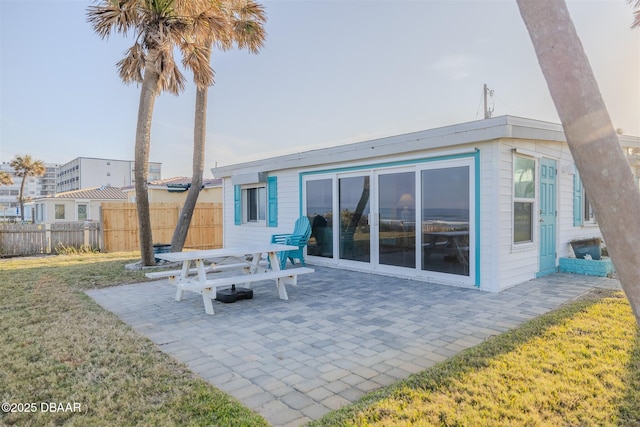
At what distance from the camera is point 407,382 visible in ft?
8.70

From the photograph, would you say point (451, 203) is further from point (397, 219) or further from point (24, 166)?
point (24, 166)

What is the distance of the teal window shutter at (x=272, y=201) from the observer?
372 inches

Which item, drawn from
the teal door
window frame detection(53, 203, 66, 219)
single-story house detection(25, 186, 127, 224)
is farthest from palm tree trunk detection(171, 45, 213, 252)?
window frame detection(53, 203, 66, 219)

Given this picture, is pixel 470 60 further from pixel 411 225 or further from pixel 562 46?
pixel 562 46

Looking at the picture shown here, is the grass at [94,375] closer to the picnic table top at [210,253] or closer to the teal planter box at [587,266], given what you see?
the picnic table top at [210,253]

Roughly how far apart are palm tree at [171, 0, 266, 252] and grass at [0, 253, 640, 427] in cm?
549

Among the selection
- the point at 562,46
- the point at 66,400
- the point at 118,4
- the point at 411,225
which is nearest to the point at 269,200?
the point at 411,225

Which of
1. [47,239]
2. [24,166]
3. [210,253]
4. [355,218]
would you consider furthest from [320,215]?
[24,166]

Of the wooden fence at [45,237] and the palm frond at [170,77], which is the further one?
the wooden fence at [45,237]

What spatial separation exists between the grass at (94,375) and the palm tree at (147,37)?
3.88 m

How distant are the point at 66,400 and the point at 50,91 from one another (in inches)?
418

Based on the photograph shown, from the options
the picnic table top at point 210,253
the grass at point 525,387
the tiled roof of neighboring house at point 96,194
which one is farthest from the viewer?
the tiled roof of neighboring house at point 96,194

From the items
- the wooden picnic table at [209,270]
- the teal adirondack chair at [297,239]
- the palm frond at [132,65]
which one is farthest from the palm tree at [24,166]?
the wooden picnic table at [209,270]

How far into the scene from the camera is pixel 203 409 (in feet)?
7.53
